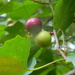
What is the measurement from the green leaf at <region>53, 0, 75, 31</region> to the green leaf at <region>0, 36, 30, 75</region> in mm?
230

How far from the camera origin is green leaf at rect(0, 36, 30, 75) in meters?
0.86

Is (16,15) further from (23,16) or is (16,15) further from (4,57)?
(4,57)

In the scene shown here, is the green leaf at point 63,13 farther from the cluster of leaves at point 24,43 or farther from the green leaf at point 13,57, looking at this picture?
the green leaf at point 13,57

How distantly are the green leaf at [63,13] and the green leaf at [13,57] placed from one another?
0.23 metres

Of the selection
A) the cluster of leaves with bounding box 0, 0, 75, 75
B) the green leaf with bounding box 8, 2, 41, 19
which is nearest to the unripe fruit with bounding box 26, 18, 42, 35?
the cluster of leaves with bounding box 0, 0, 75, 75

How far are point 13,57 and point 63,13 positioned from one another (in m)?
0.34

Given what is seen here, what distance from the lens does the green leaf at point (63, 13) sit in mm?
1005

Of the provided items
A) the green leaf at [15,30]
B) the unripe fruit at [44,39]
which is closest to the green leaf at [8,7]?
the green leaf at [15,30]

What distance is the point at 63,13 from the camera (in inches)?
41.5

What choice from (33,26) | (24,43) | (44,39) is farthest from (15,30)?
(24,43)

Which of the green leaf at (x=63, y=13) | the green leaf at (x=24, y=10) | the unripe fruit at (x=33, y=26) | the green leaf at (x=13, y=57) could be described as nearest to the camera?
the green leaf at (x=13, y=57)

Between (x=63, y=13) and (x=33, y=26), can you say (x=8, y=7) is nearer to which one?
(x=33, y=26)

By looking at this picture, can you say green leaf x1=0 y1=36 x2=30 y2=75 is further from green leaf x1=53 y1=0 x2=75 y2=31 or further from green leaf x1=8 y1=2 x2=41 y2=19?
green leaf x1=8 y1=2 x2=41 y2=19

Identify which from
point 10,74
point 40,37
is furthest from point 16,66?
point 40,37
